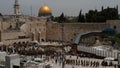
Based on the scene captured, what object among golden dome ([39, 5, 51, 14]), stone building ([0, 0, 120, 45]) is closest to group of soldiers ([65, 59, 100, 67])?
stone building ([0, 0, 120, 45])

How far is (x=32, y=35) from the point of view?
39.3 metres

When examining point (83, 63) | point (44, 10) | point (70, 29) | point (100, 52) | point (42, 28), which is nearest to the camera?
point (83, 63)

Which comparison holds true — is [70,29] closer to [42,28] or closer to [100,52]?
[42,28]

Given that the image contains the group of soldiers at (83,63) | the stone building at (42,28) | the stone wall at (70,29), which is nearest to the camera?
the group of soldiers at (83,63)

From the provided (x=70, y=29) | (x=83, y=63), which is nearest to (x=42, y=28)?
(x=70, y=29)

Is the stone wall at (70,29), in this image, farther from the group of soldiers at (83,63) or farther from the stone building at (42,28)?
the group of soldiers at (83,63)

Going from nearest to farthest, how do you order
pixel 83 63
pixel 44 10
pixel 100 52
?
pixel 83 63, pixel 100 52, pixel 44 10

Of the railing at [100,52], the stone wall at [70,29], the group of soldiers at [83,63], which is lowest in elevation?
the group of soldiers at [83,63]

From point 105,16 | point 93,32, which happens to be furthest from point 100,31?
point 105,16

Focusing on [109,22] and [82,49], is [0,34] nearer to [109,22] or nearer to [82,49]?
[82,49]

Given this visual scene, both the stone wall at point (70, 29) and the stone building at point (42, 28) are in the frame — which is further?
the stone wall at point (70, 29)

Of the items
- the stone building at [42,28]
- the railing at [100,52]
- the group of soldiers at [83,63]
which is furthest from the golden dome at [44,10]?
the group of soldiers at [83,63]

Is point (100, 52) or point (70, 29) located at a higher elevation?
point (70, 29)

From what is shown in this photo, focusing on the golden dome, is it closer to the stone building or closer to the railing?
the stone building
